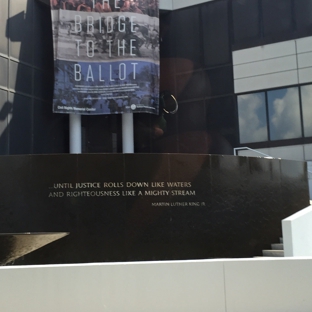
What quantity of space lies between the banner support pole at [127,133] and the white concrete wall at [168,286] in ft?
64.1

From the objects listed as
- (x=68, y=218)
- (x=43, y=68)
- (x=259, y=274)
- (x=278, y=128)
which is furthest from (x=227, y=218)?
(x=43, y=68)

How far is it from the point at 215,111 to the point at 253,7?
6.06m

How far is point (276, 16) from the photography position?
25.1 metres

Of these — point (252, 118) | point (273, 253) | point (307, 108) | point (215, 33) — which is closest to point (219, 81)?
point (215, 33)

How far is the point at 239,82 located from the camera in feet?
85.7

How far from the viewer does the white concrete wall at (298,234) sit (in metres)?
10.5

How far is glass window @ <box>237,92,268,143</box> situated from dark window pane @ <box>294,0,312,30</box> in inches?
159

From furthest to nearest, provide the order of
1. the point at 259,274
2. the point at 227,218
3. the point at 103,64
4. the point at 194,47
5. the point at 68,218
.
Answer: the point at 194,47
the point at 103,64
the point at 227,218
the point at 68,218
the point at 259,274

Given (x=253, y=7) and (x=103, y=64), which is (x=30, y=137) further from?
(x=253, y=7)

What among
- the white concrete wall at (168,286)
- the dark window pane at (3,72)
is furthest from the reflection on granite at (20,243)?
the dark window pane at (3,72)

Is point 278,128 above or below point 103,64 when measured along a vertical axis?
below

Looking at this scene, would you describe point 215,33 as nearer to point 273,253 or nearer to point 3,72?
point 3,72

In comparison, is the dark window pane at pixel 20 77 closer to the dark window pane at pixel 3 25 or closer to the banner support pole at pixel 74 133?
the dark window pane at pixel 3 25

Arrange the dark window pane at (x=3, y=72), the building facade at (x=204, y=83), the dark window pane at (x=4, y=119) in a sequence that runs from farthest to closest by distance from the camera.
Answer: the building facade at (x=204, y=83)
the dark window pane at (x=3, y=72)
the dark window pane at (x=4, y=119)
